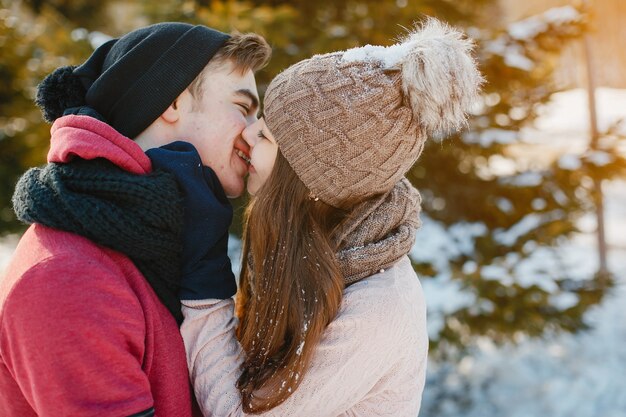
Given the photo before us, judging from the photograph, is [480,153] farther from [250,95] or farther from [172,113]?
[172,113]

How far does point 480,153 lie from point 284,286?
319 cm

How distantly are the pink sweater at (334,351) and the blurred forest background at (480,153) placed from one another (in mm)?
2344

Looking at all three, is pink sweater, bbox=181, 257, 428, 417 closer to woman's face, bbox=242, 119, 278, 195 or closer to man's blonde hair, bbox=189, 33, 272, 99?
woman's face, bbox=242, 119, 278, 195

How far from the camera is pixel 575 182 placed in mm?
4266

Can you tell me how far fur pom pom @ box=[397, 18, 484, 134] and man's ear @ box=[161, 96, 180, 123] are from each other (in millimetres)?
780

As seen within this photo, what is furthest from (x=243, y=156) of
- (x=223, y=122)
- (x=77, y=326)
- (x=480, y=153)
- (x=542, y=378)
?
(x=542, y=378)

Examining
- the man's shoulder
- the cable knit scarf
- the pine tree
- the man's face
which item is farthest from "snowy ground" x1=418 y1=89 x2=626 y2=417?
the man's shoulder

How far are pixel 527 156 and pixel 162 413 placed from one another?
444cm

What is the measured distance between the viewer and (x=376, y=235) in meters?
1.81

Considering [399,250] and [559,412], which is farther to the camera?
[559,412]

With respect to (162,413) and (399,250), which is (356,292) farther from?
(162,413)

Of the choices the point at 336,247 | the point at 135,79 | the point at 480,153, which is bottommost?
the point at 480,153

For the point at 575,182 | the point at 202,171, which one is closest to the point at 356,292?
the point at 202,171

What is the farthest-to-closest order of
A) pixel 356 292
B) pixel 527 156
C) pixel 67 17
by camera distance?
pixel 67 17
pixel 527 156
pixel 356 292
